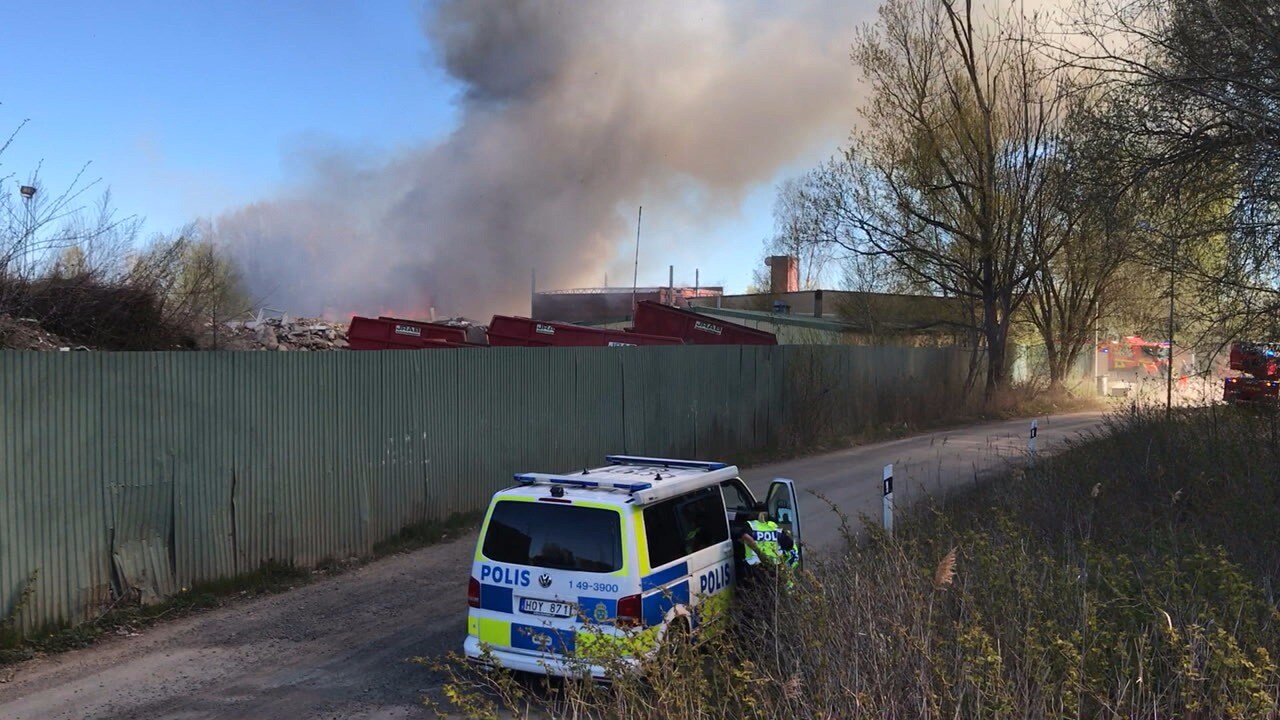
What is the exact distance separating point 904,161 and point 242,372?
21323 millimetres

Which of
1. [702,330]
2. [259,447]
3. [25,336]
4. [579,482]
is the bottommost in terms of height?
[259,447]

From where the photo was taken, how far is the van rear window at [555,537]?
5871 millimetres

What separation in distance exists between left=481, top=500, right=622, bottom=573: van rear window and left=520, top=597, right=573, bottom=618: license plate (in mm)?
220

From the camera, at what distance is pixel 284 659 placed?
277 inches

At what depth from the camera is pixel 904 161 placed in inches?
1028

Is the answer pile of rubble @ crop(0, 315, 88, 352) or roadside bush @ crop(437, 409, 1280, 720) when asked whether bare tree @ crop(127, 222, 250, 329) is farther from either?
roadside bush @ crop(437, 409, 1280, 720)

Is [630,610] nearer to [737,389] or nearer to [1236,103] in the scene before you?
[1236,103]

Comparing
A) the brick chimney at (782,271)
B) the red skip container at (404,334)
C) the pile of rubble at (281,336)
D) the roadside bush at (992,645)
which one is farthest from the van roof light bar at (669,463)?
the brick chimney at (782,271)

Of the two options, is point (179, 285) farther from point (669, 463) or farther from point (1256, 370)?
point (1256, 370)

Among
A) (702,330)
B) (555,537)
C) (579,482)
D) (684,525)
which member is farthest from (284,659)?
(702,330)

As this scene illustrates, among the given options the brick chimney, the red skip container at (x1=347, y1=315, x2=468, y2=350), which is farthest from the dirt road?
the brick chimney

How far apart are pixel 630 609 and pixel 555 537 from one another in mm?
698

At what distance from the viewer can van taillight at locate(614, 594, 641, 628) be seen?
571 cm

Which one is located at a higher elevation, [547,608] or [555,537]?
[555,537]
